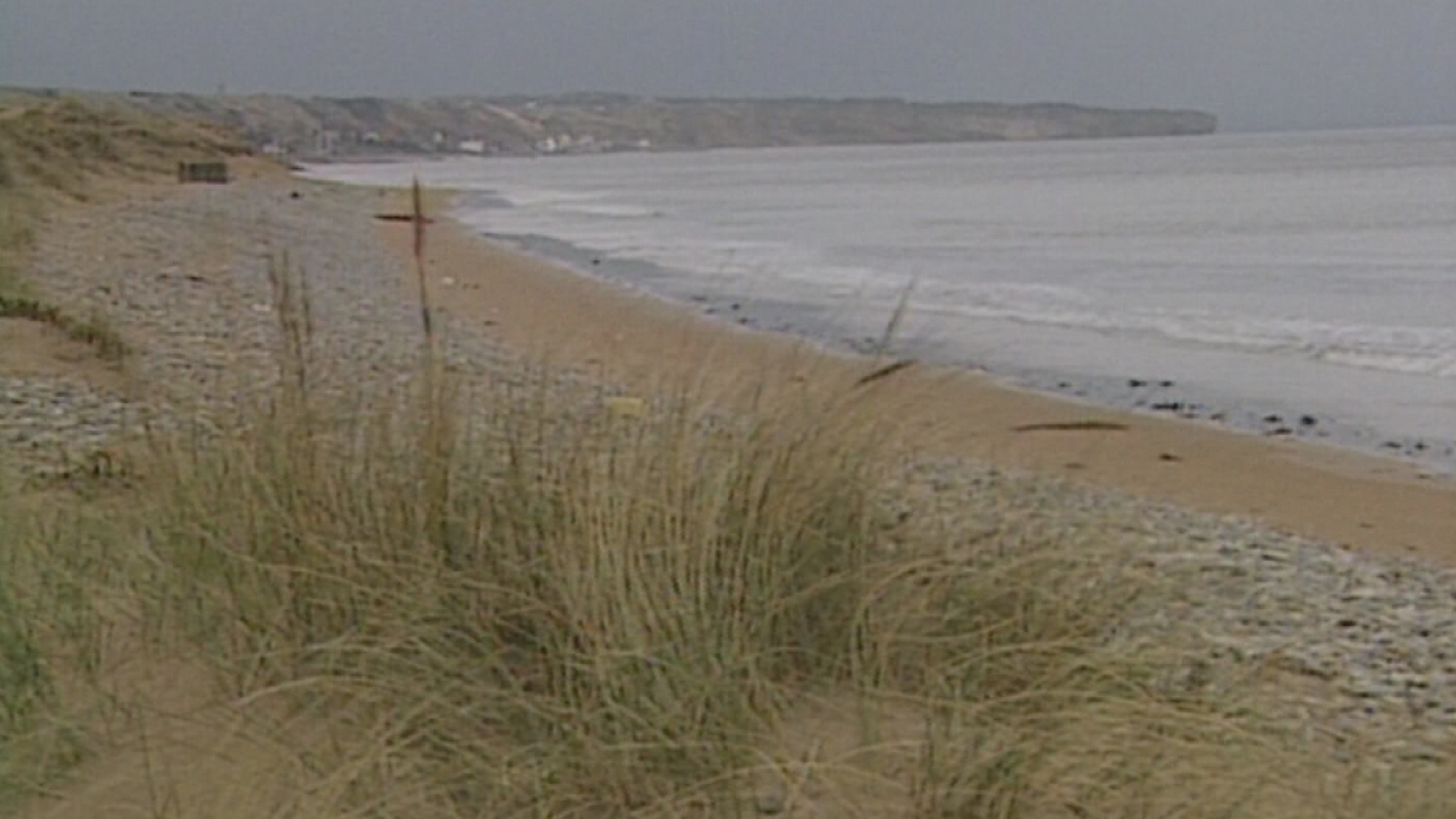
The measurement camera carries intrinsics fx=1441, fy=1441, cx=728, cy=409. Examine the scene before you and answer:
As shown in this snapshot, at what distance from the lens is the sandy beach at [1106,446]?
4.26m

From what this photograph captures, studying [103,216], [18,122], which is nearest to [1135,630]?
[103,216]

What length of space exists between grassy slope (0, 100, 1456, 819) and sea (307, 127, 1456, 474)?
2.40 m

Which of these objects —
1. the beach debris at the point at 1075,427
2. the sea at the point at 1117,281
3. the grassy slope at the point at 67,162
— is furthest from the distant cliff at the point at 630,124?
the beach debris at the point at 1075,427

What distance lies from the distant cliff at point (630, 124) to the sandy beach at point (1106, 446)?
55.8m

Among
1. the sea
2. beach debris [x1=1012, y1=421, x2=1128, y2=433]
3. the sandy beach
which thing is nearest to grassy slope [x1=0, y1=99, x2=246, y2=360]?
the sandy beach

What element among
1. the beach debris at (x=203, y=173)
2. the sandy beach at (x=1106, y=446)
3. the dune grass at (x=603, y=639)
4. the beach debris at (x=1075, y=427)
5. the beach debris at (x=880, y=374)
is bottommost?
the beach debris at (x=203, y=173)

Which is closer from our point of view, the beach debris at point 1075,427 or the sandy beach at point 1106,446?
→ the sandy beach at point 1106,446

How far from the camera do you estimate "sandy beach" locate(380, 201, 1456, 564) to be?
4.26 metres

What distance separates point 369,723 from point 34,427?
3416 mm

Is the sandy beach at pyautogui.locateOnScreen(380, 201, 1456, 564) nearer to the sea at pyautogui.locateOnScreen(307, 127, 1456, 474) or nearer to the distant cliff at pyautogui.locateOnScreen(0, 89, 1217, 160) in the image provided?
the sea at pyautogui.locateOnScreen(307, 127, 1456, 474)

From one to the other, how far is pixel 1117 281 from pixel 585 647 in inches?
754

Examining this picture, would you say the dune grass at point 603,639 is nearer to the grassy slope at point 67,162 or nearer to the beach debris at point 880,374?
the beach debris at point 880,374

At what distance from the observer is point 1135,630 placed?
2.81 metres

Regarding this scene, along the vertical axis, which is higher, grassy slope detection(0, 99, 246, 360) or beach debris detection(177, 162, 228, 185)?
grassy slope detection(0, 99, 246, 360)
